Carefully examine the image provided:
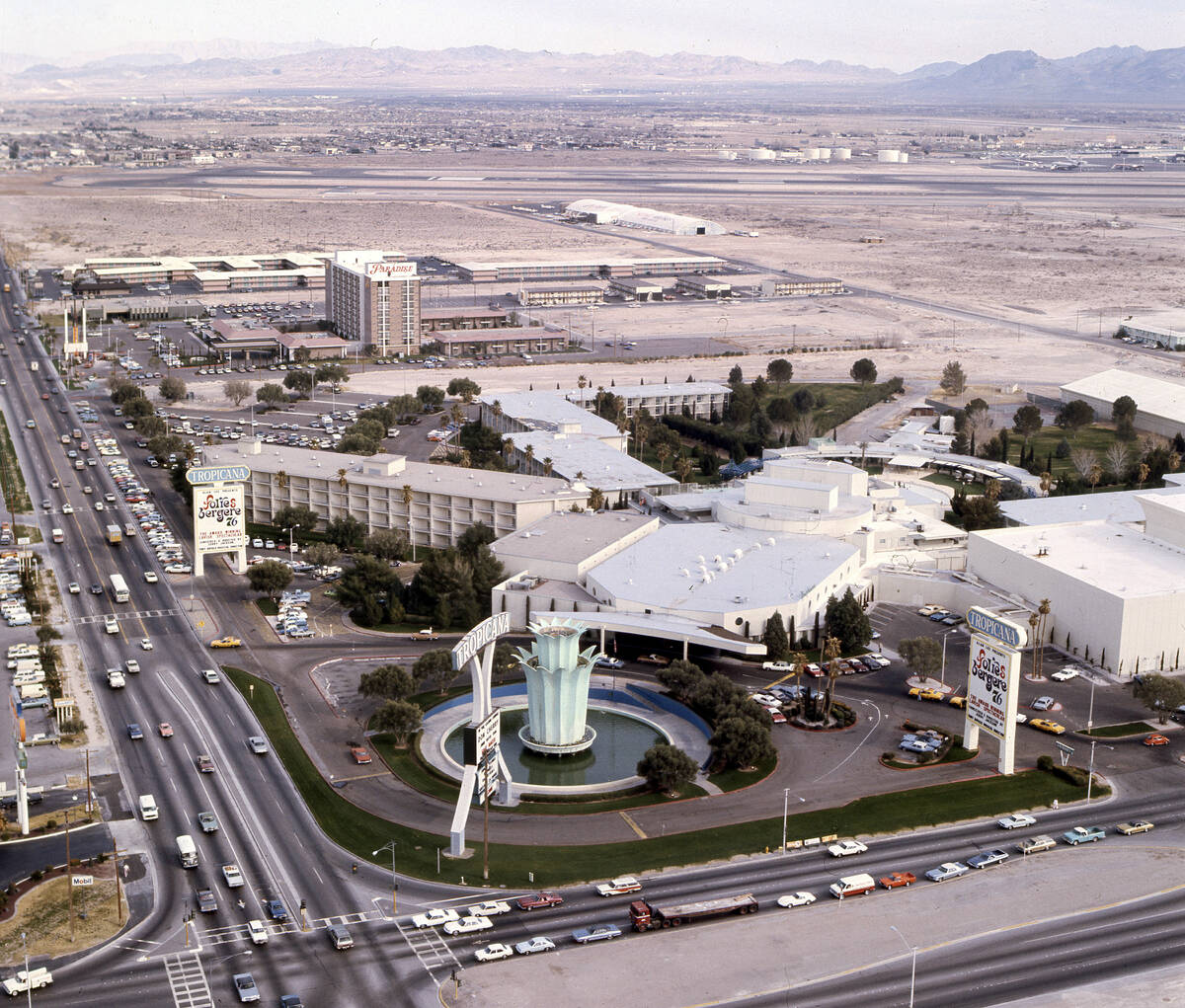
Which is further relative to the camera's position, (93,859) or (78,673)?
(78,673)

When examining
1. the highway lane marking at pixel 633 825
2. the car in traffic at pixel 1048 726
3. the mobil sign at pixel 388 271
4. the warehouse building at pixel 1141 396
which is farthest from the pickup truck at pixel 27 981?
the mobil sign at pixel 388 271

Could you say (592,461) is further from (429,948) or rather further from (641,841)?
(429,948)

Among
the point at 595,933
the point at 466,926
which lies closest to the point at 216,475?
the point at 466,926

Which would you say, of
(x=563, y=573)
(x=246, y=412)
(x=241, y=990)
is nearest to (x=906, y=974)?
(x=241, y=990)

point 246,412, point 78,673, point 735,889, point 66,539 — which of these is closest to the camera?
point 735,889

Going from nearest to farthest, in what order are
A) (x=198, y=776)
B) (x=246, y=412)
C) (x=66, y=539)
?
(x=198, y=776) < (x=66, y=539) < (x=246, y=412)

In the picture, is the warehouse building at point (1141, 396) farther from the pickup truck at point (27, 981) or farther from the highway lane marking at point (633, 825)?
the pickup truck at point (27, 981)

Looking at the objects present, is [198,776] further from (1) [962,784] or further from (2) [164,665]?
(1) [962,784]
